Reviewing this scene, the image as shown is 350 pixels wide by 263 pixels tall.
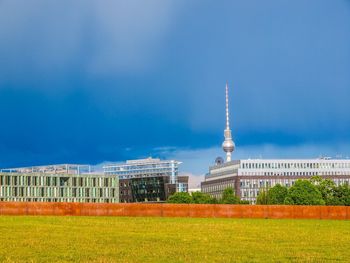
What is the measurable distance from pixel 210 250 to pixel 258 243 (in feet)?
25.3

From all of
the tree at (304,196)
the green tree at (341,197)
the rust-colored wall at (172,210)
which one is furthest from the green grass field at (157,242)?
the green tree at (341,197)

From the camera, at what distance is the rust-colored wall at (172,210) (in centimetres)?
8519

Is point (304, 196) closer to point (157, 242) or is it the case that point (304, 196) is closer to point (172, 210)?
point (172, 210)

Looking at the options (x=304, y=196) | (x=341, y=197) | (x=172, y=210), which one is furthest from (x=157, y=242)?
(x=341, y=197)

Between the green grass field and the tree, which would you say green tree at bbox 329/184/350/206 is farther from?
the green grass field

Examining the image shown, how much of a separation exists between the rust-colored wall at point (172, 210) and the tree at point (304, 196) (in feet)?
294

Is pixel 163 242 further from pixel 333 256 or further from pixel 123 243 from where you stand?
pixel 333 256

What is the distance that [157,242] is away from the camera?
169 ft

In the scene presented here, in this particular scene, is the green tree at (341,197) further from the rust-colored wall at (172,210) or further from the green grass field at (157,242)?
the green grass field at (157,242)

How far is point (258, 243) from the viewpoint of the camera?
52.2m

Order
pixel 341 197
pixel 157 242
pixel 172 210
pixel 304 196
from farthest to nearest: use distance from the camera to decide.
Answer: pixel 341 197, pixel 304 196, pixel 172 210, pixel 157 242

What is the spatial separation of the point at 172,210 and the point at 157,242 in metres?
40.8

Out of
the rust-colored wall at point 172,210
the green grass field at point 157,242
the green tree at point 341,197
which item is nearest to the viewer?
the green grass field at point 157,242

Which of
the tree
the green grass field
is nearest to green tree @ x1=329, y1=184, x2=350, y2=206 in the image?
the tree
